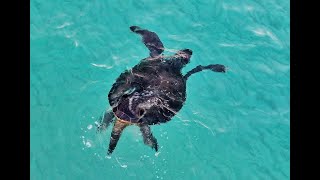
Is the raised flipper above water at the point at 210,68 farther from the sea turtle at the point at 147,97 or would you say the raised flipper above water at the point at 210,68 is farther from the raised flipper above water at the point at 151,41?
the raised flipper above water at the point at 151,41

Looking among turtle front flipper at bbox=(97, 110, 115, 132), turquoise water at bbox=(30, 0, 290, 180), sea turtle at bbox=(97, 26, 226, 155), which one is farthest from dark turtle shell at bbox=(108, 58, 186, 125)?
turquoise water at bbox=(30, 0, 290, 180)

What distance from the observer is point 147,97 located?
4.79m

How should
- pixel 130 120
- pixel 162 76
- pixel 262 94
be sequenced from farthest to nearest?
pixel 262 94 → pixel 162 76 → pixel 130 120

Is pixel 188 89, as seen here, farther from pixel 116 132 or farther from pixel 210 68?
pixel 116 132

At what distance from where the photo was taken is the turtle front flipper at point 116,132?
4.86 metres

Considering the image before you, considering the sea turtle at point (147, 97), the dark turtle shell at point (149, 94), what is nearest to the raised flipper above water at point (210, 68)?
the sea turtle at point (147, 97)

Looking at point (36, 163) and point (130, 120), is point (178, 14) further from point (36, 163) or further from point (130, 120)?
point (36, 163)

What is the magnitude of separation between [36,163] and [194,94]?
224cm

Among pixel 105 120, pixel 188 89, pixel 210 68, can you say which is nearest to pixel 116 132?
pixel 105 120

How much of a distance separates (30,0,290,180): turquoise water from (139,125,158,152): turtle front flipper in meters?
0.14

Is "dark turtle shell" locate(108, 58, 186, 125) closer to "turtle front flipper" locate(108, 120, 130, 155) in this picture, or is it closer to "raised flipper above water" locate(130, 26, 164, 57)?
"turtle front flipper" locate(108, 120, 130, 155)

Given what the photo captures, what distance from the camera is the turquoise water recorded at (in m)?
5.36
